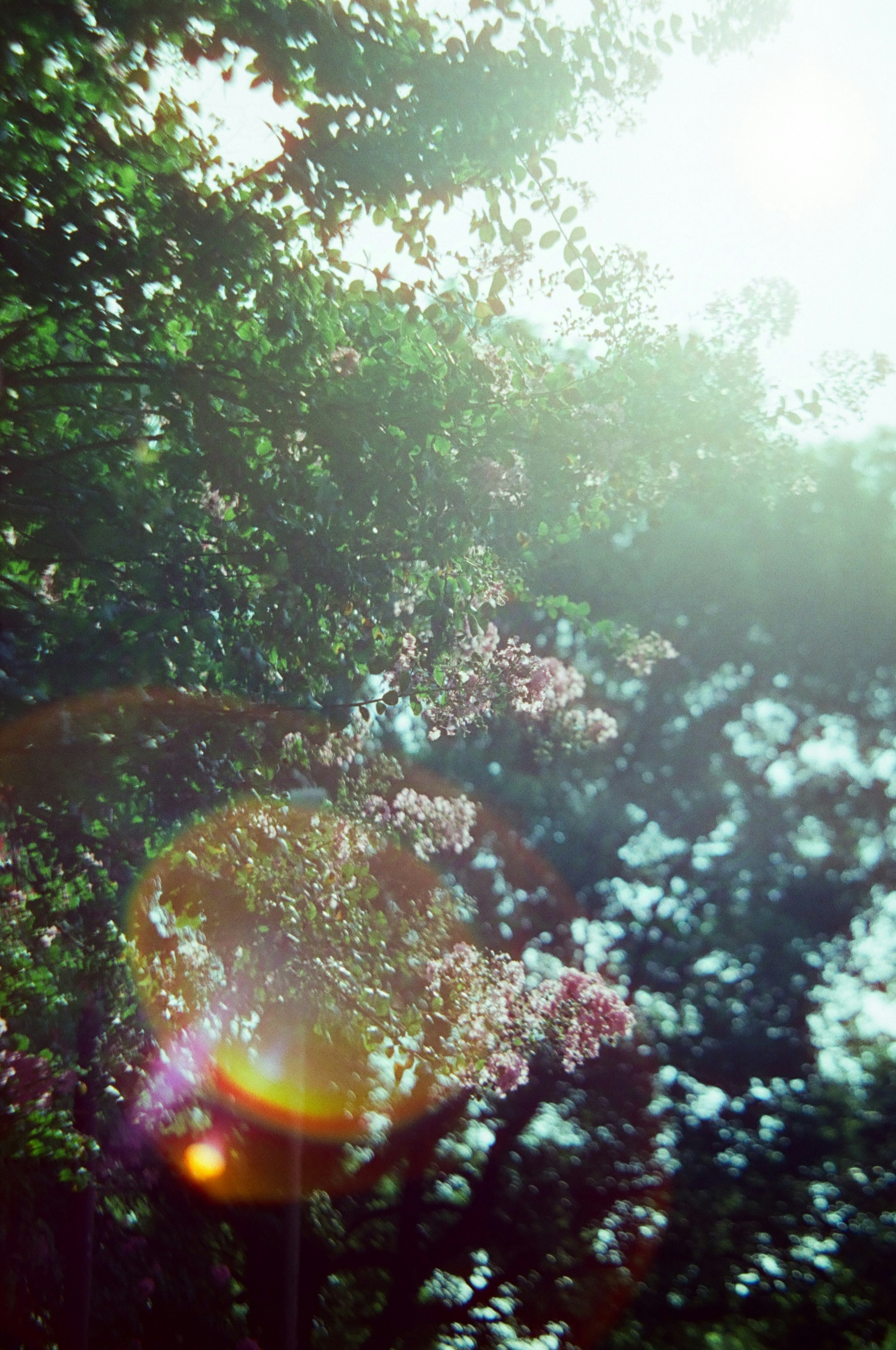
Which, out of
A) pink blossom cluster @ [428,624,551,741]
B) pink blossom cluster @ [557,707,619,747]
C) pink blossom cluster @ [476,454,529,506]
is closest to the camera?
pink blossom cluster @ [476,454,529,506]

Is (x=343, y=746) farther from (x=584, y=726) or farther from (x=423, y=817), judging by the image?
(x=584, y=726)

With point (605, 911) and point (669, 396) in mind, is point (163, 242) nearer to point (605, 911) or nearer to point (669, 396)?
point (669, 396)

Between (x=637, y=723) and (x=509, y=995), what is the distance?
277 inches

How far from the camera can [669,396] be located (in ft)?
21.7

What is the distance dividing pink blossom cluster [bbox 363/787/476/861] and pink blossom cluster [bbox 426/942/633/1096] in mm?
1333

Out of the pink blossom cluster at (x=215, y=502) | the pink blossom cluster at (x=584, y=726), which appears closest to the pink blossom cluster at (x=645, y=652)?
the pink blossom cluster at (x=584, y=726)

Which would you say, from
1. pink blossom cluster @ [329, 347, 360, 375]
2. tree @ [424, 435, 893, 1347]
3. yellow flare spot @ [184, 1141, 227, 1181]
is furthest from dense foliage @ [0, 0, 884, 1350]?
tree @ [424, 435, 893, 1347]

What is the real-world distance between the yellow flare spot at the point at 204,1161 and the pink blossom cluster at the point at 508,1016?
13.7ft

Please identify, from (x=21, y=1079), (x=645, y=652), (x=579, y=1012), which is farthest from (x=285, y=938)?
(x=579, y=1012)

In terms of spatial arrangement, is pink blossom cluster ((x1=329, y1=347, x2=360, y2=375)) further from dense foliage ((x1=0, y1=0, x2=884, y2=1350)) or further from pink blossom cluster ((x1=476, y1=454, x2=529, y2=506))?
pink blossom cluster ((x1=476, y1=454, x2=529, y2=506))

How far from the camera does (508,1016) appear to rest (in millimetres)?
11211

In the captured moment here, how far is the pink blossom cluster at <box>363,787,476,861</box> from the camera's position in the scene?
7973mm

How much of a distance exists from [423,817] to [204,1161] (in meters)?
8.97

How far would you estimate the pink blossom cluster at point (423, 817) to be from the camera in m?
7.97
